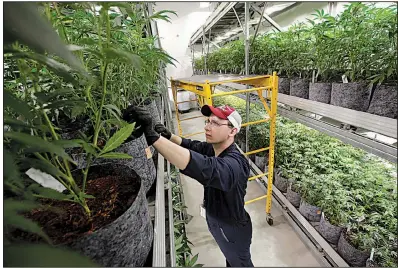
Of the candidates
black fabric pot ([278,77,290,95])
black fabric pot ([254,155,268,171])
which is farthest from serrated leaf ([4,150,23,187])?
black fabric pot ([254,155,268,171])

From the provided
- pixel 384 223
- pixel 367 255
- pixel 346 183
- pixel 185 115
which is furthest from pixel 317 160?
pixel 185 115

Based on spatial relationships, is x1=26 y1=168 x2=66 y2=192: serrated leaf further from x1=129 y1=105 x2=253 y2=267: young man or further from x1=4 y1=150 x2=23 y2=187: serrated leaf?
x1=129 y1=105 x2=253 y2=267: young man

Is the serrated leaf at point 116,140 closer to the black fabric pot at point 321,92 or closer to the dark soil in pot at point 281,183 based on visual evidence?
the black fabric pot at point 321,92

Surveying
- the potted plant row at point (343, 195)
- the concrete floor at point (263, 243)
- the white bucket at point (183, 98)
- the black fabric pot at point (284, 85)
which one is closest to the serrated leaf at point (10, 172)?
the potted plant row at point (343, 195)

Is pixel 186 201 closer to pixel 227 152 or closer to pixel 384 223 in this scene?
pixel 227 152

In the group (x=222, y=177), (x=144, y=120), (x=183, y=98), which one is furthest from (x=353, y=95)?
(x=183, y=98)

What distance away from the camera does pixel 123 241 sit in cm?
36

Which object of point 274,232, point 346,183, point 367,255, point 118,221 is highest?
point 118,221

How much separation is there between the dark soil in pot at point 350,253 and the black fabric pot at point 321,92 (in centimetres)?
93

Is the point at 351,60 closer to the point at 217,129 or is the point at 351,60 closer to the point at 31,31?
the point at 217,129

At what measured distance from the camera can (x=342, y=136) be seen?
4.02 ft

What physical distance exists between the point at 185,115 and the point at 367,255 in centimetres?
567

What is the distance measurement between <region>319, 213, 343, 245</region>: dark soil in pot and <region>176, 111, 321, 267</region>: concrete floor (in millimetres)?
214

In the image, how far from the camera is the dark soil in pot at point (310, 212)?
1745 millimetres
